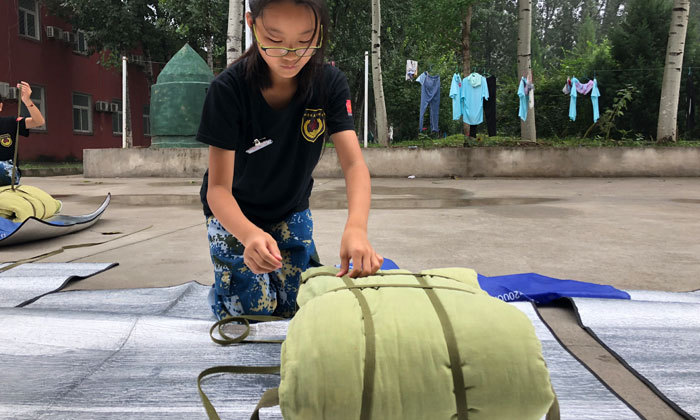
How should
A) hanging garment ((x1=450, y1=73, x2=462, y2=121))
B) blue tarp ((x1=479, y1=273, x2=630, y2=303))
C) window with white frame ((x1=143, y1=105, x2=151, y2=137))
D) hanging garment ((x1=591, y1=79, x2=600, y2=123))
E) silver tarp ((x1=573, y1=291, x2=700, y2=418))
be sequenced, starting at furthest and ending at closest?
window with white frame ((x1=143, y1=105, x2=151, y2=137)) → hanging garment ((x1=591, y1=79, x2=600, y2=123)) → hanging garment ((x1=450, y1=73, x2=462, y2=121)) → blue tarp ((x1=479, y1=273, x2=630, y2=303)) → silver tarp ((x1=573, y1=291, x2=700, y2=418))

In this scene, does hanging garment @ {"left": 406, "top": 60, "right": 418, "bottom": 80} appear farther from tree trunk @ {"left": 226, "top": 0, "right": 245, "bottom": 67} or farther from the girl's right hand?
the girl's right hand

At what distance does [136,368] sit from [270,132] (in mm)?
844

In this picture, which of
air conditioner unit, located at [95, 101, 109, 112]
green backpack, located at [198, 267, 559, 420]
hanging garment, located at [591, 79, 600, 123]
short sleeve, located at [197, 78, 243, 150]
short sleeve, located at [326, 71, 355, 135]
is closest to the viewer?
green backpack, located at [198, 267, 559, 420]

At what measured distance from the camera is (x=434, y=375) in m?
0.94

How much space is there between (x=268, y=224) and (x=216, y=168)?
0.49 m

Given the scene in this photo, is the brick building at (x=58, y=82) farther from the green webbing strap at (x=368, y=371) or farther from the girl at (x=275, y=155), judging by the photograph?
the green webbing strap at (x=368, y=371)

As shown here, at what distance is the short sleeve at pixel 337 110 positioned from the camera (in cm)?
171

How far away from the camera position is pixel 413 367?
0.94 m

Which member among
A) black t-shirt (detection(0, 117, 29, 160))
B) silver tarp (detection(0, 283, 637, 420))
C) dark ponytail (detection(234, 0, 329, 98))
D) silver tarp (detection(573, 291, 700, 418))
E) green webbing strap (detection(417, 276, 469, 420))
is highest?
dark ponytail (detection(234, 0, 329, 98))

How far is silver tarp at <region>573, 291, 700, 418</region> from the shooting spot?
1339mm

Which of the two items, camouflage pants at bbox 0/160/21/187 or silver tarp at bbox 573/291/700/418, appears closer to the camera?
silver tarp at bbox 573/291/700/418

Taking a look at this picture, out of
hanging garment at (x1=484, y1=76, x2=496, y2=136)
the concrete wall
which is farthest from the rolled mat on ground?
hanging garment at (x1=484, y1=76, x2=496, y2=136)

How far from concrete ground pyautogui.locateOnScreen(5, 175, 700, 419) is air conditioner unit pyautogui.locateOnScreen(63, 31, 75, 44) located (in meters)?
14.3

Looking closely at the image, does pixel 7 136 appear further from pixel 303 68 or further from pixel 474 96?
pixel 474 96
